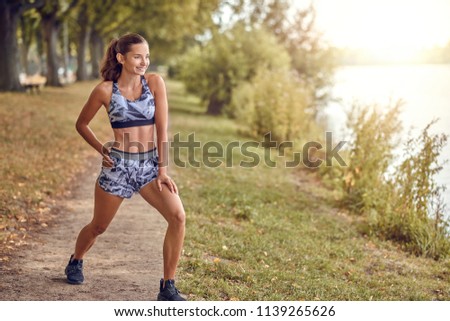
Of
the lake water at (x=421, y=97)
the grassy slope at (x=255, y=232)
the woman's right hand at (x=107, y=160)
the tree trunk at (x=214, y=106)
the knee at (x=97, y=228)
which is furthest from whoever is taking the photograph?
the tree trunk at (x=214, y=106)

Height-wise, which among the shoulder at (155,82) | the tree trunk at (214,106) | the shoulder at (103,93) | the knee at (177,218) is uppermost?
the shoulder at (155,82)

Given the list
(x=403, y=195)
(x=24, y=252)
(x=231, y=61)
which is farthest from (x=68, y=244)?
(x=231, y=61)

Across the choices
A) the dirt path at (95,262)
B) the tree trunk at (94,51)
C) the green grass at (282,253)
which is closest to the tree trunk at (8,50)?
the green grass at (282,253)

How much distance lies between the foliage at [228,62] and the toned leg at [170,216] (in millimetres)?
22586

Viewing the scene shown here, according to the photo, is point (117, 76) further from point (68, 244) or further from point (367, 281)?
point (367, 281)

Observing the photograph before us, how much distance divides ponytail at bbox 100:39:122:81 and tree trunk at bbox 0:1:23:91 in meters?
18.3

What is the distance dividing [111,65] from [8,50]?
18.7m

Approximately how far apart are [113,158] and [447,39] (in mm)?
7054

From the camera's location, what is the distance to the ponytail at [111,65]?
505 cm

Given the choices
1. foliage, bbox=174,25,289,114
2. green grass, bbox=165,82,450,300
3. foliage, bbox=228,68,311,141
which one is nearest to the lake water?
green grass, bbox=165,82,450,300

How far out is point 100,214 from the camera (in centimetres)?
526

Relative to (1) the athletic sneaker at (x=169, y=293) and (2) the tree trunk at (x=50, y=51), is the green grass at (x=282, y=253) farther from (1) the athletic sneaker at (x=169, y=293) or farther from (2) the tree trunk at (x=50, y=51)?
(2) the tree trunk at (x=50, y=51)

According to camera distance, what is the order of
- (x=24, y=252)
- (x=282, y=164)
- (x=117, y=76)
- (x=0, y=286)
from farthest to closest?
(x=282, y=164), (x=24, y=252), (x=0, y=286), (x=117, y=76)

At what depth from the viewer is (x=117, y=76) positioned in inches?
200
